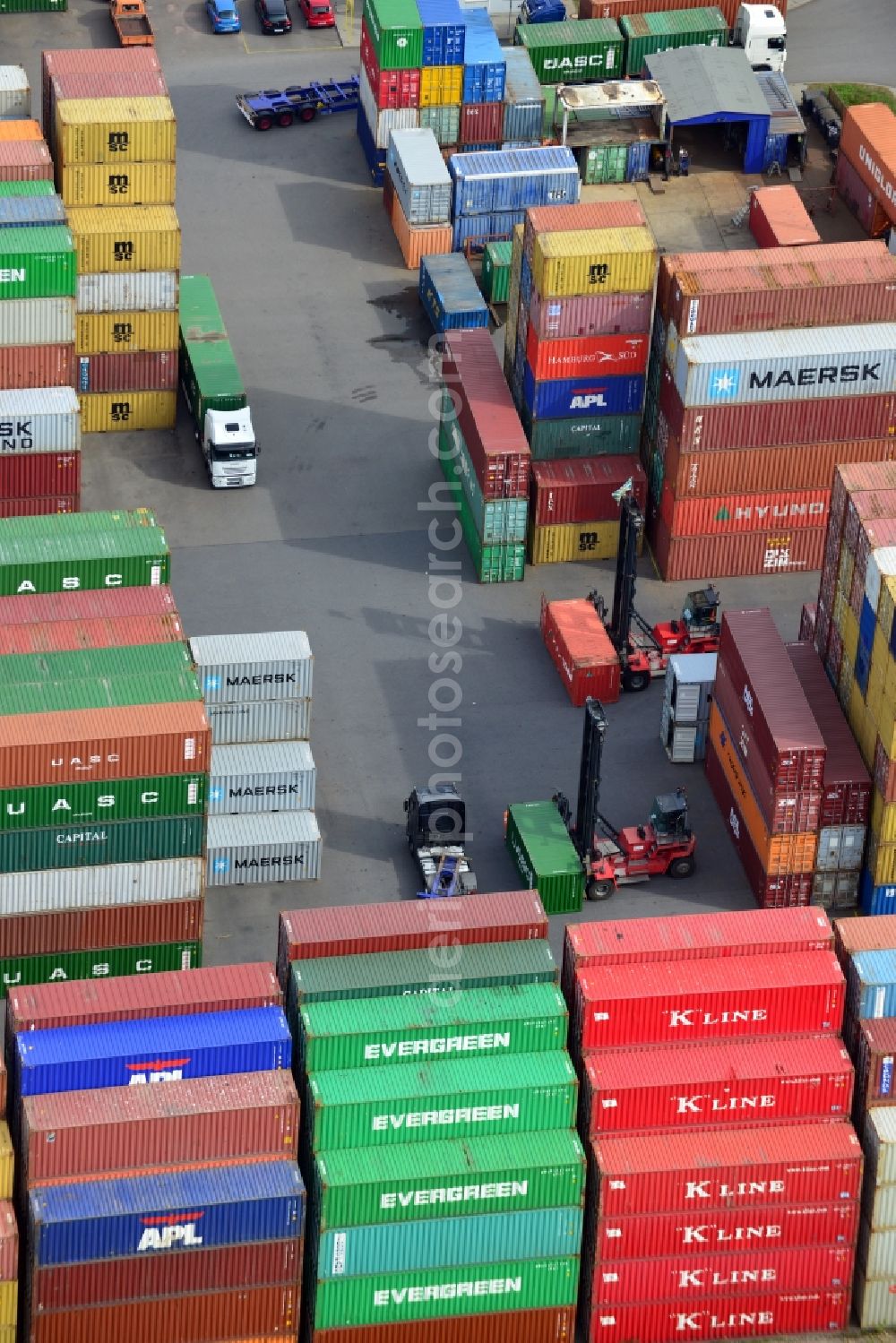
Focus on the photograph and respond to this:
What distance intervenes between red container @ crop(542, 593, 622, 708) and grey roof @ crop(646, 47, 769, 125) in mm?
41155

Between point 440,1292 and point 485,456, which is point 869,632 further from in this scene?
point 440,1292

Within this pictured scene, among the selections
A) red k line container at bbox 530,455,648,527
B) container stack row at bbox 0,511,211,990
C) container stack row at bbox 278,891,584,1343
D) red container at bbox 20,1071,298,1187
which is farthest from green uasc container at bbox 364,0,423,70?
red container at bbox 20,1071,298,1187

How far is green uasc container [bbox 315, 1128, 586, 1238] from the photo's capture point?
90000 millimetres

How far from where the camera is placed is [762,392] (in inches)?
4879

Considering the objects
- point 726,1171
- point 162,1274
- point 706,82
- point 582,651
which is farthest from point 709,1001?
point 706,82

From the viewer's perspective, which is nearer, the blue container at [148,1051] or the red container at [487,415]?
the blue container at [148,1051]

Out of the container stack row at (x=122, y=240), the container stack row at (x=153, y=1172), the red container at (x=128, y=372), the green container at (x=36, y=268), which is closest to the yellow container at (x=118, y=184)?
the container stack row at (x=122, y=240)

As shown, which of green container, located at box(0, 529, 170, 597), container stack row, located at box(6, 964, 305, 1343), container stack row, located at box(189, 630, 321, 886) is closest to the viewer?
container stack row, located at box(6, 964, 305, 1343)

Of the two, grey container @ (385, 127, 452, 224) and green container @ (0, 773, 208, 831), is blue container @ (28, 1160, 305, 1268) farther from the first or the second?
grey container @ (385, 127, 452, 224)

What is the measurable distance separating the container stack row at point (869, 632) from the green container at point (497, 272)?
35.1 meters

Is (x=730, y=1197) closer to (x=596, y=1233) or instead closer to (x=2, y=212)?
(x=596, y=1233)

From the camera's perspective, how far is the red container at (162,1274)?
3479 inches

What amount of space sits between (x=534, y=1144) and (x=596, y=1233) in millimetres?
3545

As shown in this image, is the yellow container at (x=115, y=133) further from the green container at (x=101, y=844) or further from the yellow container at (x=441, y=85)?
the green container at (x=101, y=844)
